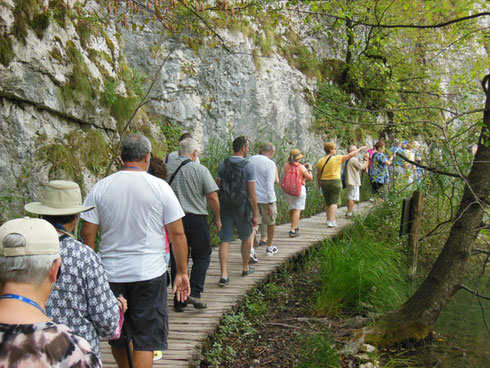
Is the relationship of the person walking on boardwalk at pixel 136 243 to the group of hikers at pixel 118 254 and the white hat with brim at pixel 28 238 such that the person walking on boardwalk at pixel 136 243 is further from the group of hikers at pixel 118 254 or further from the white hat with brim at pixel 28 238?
the white hat with brim at pixel 28 238

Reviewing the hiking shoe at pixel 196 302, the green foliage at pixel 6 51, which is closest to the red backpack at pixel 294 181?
the hiking shoe at pixel 196 302

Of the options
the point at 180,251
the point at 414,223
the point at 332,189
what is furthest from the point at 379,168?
the point at 180,251

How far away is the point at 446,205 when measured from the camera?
994 centimetres

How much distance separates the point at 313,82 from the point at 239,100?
174 inches

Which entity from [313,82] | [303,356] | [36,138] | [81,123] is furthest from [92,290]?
[313,82]

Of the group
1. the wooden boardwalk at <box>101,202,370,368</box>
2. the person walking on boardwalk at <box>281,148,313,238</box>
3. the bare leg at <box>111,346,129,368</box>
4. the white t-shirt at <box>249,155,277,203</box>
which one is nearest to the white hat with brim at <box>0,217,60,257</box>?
the bare leg at <box>111,346,129,368</box>

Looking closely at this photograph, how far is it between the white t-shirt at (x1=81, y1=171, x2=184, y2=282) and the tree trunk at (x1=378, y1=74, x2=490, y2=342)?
317 centimetres

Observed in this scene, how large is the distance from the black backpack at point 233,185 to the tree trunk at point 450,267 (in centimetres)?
240

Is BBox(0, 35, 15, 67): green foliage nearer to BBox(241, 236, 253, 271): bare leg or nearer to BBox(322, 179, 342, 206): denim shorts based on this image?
BBox(241, 236, 253, 271): bare leg

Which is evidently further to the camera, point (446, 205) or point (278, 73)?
point (278, 73)

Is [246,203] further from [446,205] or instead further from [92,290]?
[446,205]

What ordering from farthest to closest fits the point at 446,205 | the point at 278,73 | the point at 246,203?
the point at 278,73 → the point at 446,205 → the point at 246,203

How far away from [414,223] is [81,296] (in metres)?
6.35

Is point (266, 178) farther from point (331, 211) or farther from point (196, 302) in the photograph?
point (331, 211)
